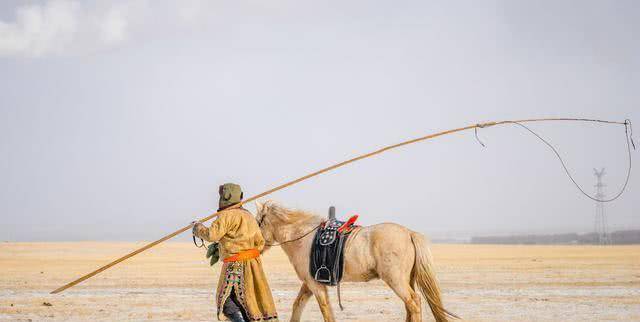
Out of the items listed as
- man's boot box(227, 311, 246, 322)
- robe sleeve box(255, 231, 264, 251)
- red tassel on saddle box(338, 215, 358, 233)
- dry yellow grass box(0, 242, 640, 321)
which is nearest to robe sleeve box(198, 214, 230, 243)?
robe sleeve box(255, 231, 264, 251)

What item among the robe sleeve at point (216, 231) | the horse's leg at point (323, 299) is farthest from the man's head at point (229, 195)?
the horse's leg at point (323, 299)

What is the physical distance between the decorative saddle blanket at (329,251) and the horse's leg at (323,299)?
0.08 m

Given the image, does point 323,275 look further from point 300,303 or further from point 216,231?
point 216,231

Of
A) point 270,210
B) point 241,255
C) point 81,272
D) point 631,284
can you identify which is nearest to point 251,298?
point 241,255

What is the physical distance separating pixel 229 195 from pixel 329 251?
5.09ft

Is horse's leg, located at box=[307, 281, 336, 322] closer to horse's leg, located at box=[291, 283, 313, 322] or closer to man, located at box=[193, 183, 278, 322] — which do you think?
horse's leg, located at box=[291, 283, 313, 322]

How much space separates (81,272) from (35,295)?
979 cm

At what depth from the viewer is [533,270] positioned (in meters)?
24.3

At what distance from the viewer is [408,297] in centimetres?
889

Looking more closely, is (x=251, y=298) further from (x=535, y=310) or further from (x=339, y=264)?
(x=535, y=310)

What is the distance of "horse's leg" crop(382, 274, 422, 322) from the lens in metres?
8.82

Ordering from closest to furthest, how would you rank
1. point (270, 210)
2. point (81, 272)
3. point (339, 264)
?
point (339, 264)
point (270, 210)
point (81, 272)

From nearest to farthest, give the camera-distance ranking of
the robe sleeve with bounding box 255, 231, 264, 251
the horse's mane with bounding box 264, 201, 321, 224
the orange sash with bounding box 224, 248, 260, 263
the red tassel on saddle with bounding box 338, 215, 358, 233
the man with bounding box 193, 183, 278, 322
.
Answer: the man with bounding box 193, 183, 278, 322 < the orange sash with bounding box 224, 248, 260, 263 < the robe sleeve with bounding box 255, 231, 264, 251 < the red tassel on saddle with bounding box 338, 215, 358, 233 < the horse's mane with bounding box 264, 201, 321, 224

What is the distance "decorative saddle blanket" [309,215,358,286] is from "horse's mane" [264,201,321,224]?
0.28m
